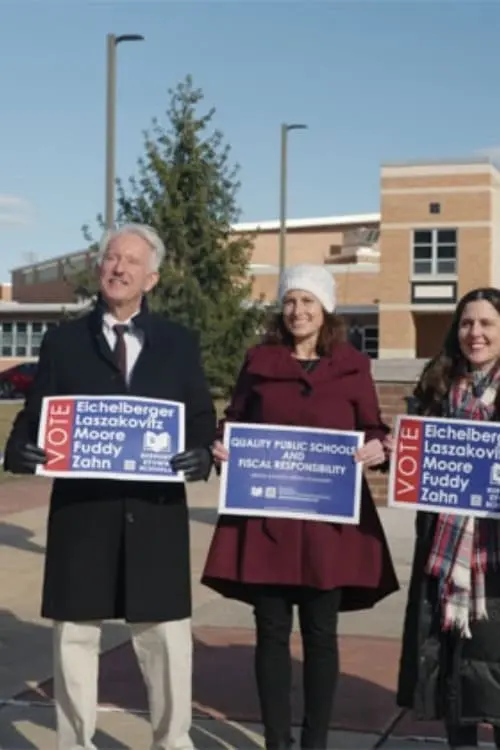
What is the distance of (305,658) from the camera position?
15.9 feet

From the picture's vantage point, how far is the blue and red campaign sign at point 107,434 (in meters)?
4.59

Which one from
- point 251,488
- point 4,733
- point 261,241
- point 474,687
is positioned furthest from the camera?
point 261,241

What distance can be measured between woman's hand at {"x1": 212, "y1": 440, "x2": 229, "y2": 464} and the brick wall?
247 inches

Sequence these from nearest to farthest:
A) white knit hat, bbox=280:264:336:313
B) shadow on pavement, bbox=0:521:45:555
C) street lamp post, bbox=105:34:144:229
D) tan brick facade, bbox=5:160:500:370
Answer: white knit hat, bbox=280:264:336:313 → shadow on pavement, bbox=0:521:45:555 → street lamp post, bbox=105:34:144:229 → tan brick facade, bbox=5:160:500:370

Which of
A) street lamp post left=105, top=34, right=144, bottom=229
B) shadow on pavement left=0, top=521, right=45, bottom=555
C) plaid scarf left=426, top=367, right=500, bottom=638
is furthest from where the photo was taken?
street lamp post left=105, top=34, right=144, bottom=229

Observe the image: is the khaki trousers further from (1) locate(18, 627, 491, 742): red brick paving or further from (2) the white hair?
(2) the white hair

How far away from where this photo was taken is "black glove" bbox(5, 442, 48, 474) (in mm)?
4562

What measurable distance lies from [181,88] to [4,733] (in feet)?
56.9

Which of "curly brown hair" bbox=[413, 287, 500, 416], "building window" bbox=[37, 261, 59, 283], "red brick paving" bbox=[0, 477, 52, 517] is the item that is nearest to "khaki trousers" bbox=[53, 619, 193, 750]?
"curly brown hair" bbox=[413, 287, 500, 416]

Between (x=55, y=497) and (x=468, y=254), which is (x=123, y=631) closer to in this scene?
(x=55, y=497)

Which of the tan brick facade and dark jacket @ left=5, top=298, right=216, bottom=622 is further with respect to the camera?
the tan brick facade

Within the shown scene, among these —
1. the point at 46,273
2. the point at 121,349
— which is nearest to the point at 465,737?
the point at 121,349

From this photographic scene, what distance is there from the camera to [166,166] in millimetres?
21016

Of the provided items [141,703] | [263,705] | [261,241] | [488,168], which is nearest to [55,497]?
[263,705]
